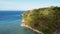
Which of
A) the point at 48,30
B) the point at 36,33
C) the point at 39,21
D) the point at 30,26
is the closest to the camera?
the point at 48,30

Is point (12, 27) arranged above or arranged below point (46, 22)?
below

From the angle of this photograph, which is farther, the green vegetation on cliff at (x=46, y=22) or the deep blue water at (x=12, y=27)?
the deep blue water at (x=12, y=27)

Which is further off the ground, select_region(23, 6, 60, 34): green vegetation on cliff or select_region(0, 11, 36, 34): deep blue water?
select_region(23, 6, 60, 34): green vegetation on cliff

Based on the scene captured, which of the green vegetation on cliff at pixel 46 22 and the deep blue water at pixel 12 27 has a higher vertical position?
the green vegetation on cliff at pixel 46 22

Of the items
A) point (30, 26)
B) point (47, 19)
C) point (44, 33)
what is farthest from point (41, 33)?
point (30, 26)

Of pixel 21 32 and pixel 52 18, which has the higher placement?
pixel 52 18

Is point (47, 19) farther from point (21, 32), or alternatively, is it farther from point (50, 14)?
point (21, 32)

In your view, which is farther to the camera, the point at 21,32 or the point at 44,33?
the point at 21,32

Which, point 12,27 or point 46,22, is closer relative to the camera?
point 46,22

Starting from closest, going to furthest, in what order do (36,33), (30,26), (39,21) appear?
(36,33) → (39,21) → (30,26)

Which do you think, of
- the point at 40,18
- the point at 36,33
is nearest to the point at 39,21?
the point at 40,18

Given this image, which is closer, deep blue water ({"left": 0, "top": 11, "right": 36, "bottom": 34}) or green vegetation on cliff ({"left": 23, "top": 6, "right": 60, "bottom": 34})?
green vegetation on cliff ({"left": 23, "top": 6, "right": 60, "bottom": 34})
